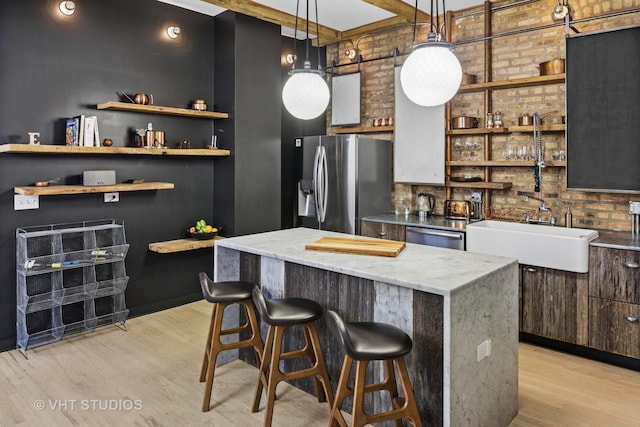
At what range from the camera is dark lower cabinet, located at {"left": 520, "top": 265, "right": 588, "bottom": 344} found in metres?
3.37

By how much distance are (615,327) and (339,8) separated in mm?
3833

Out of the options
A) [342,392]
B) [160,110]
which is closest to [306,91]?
[342,392]

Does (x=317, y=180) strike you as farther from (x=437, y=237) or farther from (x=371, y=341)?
(x=371, y=341)

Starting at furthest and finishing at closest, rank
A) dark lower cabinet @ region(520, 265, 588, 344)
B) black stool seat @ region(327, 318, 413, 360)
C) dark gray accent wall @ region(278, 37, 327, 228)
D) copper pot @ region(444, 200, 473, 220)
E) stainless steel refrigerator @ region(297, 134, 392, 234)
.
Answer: dark gray accent wall @ region(278, 37, 327, 228)
stainless steel refrigerator @ region(297, 134, 392, 234)
copper pot @ region(444, 200, 473, 220)
dark lower cabinet @ region(520, 265, 588, 344)
black stool seat @ region(327, 318, 413, 360)

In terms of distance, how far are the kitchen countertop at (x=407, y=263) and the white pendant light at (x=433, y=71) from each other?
0.87m

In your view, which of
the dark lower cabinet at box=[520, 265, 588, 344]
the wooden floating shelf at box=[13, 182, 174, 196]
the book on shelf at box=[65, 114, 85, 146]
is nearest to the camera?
the dark lower cabinet at box=[520, 265, 588, 344]

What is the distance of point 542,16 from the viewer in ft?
13.9

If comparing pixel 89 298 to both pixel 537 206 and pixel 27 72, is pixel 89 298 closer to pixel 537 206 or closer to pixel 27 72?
pixel 27 72

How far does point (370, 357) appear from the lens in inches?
76.9

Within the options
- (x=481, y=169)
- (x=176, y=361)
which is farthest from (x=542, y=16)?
(x=176, y=361)

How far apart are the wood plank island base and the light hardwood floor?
0.36 m

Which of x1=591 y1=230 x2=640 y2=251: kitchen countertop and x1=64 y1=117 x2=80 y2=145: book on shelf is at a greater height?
x1=64 y1=117 x2=80 y2=145: book on shelf

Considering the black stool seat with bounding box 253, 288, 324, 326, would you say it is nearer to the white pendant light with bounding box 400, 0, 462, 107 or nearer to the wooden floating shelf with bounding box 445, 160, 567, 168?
the white pendant light with bounding box 400, 0, 462, 107

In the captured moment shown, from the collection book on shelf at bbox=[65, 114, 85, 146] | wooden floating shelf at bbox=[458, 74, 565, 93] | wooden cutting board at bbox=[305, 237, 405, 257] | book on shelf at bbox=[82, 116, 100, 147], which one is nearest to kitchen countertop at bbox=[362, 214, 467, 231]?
wooden floating shelf at bbox=[458, 74, 565, 93]
